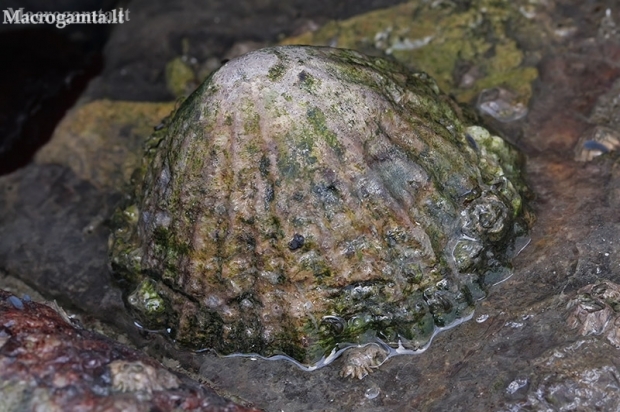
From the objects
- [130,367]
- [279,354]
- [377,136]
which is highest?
[377,136]

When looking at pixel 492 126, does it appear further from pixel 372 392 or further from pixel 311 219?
pixel 372 392

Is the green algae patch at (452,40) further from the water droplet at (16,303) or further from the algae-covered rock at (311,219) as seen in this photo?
the water droplet at (16,303)

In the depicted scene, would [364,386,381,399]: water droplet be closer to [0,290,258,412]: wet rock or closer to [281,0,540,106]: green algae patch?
[0,290,258,412]: wet rock

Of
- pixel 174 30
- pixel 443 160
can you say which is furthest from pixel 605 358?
→ pixel 174 30

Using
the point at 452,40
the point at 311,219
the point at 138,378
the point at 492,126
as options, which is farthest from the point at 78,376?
the point at 452,40

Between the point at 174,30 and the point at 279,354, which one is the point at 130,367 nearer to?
the point at 279,354

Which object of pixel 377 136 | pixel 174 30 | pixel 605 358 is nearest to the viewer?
pixel 605 358
